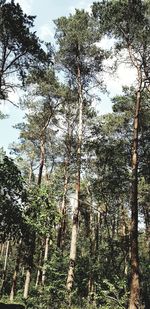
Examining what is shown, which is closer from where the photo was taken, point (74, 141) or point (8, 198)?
point (8, 198)

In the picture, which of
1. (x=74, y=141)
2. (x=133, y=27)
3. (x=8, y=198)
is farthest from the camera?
(x=74, y=141)

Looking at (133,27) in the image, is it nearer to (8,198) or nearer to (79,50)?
(79,50)

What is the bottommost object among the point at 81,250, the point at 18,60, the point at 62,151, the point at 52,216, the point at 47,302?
the point at 47,302

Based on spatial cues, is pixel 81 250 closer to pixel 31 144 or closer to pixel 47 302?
pixel 31 144

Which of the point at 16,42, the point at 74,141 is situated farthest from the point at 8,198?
the point at 74,141

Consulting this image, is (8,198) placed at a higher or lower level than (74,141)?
lower

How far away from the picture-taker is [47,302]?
13.0 metres

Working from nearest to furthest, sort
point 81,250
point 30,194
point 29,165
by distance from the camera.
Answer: point 30,194 < point 29,165 < point 81,250

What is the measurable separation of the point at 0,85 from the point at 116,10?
580 cm

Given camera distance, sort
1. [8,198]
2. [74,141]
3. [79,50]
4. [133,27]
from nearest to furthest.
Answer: [8,198]
[133,27]
[79,50]
[74,141]

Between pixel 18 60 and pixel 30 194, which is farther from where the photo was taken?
pixel 18 60

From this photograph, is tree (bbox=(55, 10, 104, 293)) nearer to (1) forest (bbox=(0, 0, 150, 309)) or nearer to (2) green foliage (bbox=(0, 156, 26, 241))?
(1) forest (bbox=(0, 0, 150, 309))

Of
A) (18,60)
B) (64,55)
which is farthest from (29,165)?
(18,60)

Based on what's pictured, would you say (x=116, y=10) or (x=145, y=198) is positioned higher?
(x=116, y=10)
